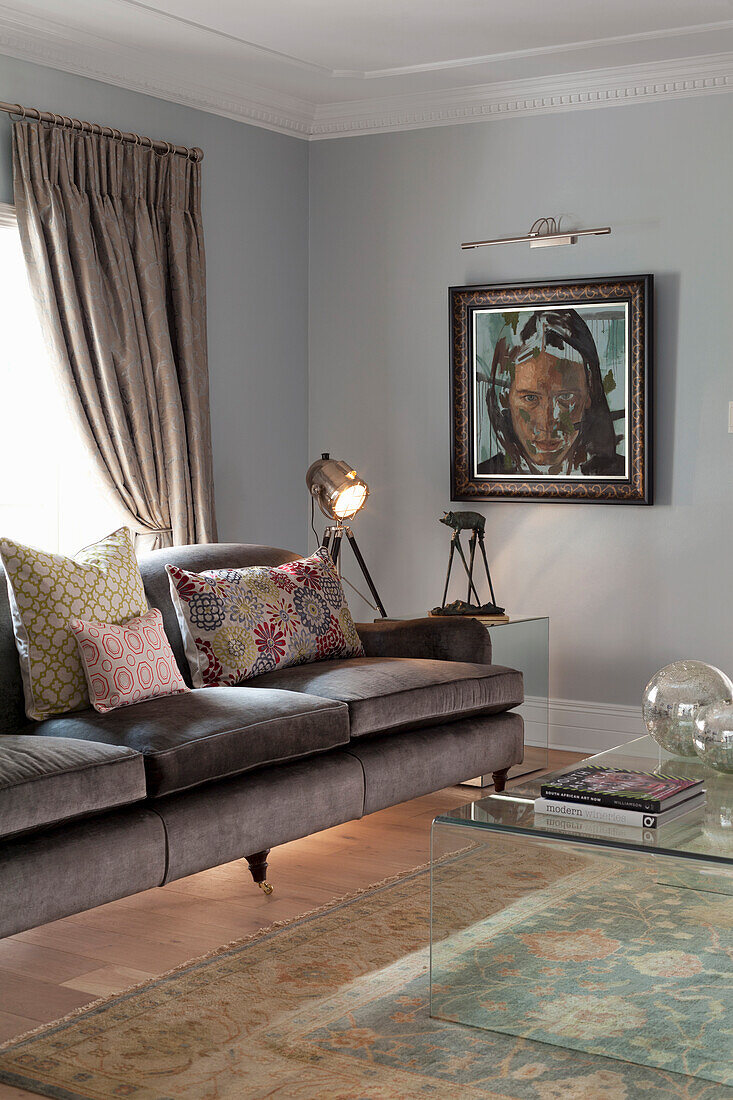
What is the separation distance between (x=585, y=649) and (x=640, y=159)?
199cm

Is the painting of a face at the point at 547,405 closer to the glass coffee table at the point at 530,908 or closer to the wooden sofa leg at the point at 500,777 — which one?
the wooden sofa leg at the point at 500,777

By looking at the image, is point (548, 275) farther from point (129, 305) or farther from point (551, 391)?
point (129, 305)

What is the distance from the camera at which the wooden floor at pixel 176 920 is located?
2.81 meters

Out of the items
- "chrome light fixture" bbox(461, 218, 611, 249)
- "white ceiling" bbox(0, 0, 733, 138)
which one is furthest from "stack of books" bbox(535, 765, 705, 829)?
"chrome light fixture" bbox(461, 218, 611, 249)

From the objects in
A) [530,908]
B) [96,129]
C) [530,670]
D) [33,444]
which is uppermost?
[96,129]

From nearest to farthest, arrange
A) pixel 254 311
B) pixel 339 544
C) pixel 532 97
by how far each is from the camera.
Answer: pixel 532 97, pixel 339 544, pixel 254 311

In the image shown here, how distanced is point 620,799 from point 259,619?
164cm

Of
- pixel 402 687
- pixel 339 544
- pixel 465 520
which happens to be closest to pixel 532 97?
pixel 465 520

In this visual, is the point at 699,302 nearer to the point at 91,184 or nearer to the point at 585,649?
the point at 585,649

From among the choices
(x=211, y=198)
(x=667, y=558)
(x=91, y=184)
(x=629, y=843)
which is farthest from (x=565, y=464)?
(x=629, y=843)

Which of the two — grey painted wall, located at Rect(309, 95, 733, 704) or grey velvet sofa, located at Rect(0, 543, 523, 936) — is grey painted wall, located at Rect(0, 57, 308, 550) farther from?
grey velvet sofa, located at Rect(0, 543, 523, 936)

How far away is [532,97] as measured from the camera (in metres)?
5.18

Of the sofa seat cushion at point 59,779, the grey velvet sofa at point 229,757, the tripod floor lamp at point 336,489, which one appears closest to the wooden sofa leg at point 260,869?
the grey velvet sofa at point 229,757

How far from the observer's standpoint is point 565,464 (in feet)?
17.1
